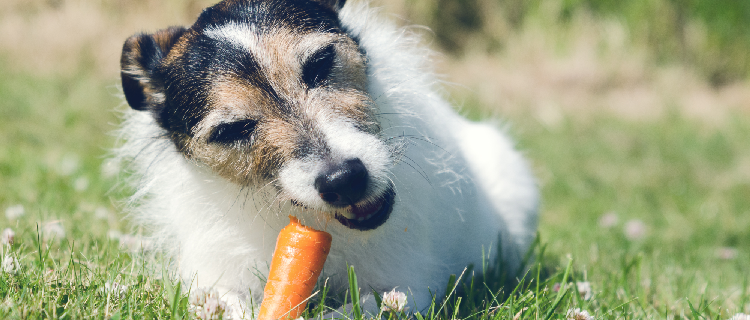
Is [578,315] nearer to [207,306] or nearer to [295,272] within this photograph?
[295,272]

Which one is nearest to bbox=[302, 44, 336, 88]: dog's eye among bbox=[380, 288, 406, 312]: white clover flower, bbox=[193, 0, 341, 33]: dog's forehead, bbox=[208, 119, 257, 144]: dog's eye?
bbox=[193, 0, 341, 33]: dog's forehead

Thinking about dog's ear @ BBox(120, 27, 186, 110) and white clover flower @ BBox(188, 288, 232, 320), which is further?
dog's ear @ BBox(120, 27, 186, 110)

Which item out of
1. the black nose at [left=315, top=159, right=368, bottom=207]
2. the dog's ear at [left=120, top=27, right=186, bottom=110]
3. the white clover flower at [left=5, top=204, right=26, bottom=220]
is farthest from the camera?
the white clover flower at [left=5, top=204, right=26, bottom=220]

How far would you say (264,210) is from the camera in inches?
109

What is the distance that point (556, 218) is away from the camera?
5.89 metres

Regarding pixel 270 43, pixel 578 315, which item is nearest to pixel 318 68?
pixel 270 43

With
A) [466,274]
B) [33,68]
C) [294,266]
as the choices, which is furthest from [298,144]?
[33,68]

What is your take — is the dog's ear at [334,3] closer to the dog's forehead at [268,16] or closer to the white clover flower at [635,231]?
the dog's forehead at [268,16]

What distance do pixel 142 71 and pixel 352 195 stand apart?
135cm

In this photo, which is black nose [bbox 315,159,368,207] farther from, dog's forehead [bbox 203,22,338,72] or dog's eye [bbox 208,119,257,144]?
dog's forehead [bbox 203,22,338,72]

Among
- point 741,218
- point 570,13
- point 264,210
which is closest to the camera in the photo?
point 264,210

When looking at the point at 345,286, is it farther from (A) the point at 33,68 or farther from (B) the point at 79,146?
(A) the point at 33,68

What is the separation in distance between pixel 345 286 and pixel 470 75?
8.31 metres

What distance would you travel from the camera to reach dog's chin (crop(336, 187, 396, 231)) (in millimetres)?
2461
